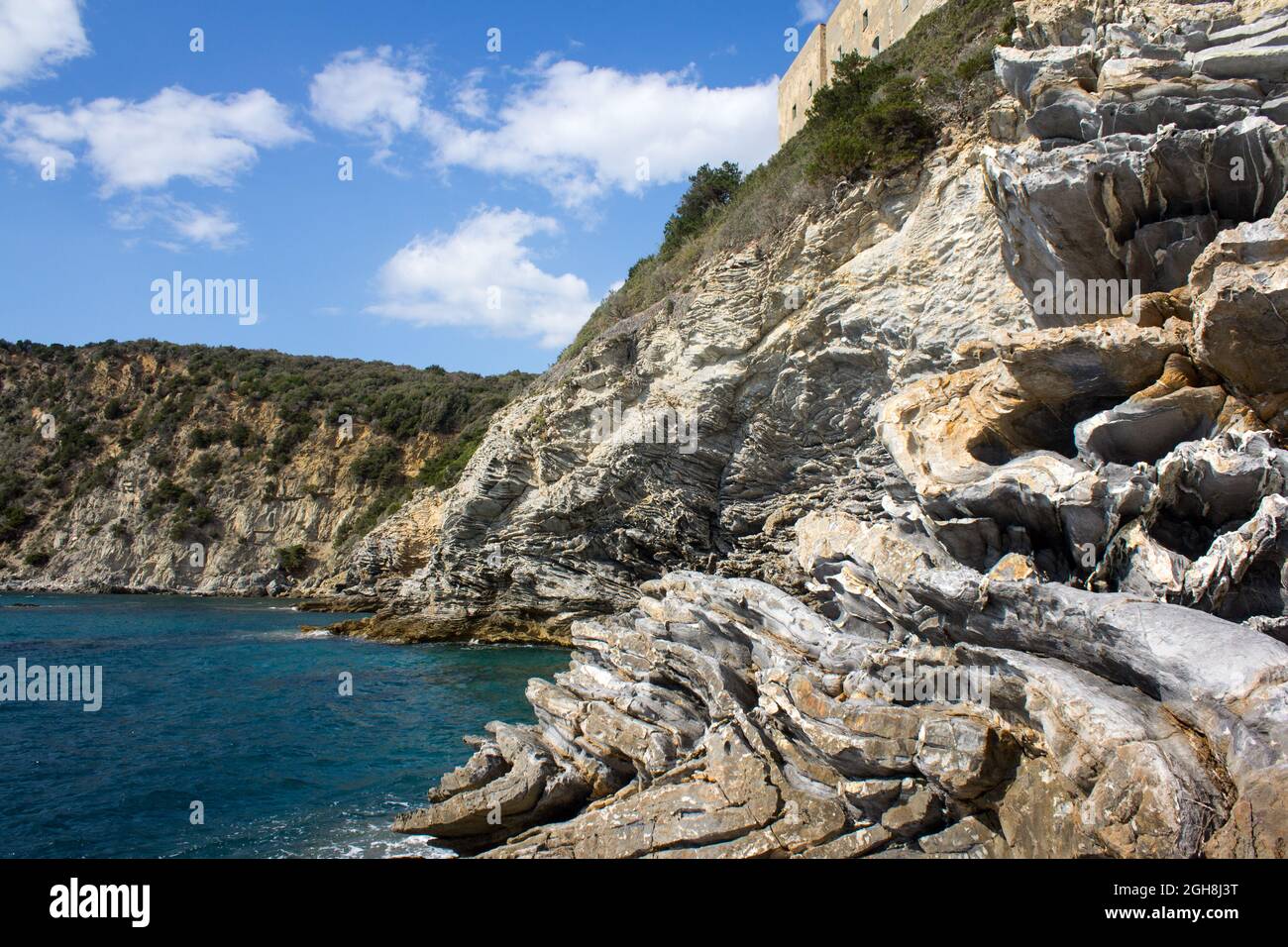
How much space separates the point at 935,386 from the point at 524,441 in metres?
20.0

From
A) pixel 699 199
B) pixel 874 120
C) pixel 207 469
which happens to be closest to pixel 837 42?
pixel 699 199

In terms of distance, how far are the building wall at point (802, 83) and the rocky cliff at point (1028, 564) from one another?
21497 millimetres

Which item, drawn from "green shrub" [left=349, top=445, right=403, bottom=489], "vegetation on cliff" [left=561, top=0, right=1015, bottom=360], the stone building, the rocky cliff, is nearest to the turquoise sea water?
the rocky cliff

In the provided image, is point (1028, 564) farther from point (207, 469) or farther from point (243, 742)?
point (207, 469)

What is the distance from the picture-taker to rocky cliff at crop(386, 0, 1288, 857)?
23.3 ft

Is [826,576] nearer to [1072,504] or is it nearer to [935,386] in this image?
[935,386]

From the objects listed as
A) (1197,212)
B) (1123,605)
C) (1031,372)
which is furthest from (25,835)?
(1197,212)

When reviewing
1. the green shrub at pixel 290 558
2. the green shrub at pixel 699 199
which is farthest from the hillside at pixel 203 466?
the green shrub at pixel 699 199

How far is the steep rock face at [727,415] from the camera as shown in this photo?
1877 centimetres

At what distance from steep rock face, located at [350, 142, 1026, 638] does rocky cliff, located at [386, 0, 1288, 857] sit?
18 cm

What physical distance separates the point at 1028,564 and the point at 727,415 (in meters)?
15.5

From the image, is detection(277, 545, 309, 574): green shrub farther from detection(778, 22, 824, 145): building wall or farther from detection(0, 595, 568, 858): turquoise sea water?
detection(778, 22, 824, 145): building wall

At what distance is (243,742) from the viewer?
17891mm

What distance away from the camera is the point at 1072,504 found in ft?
33.0
